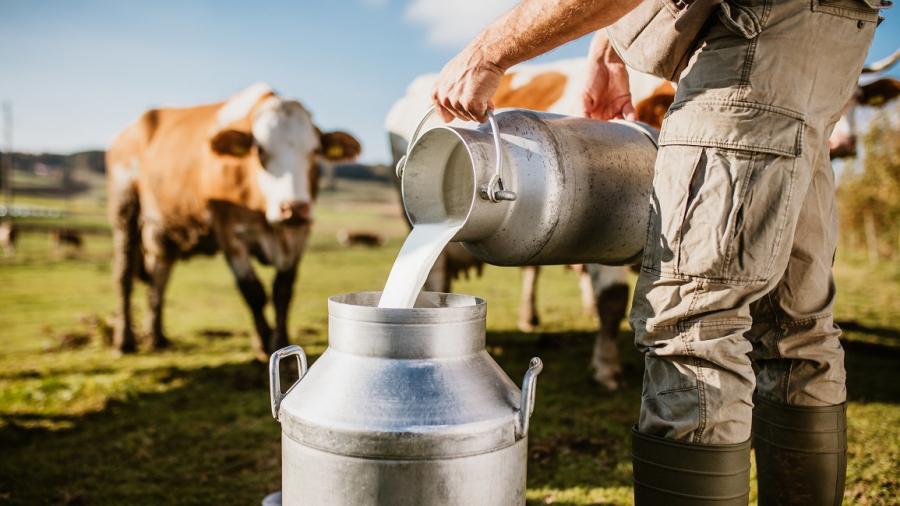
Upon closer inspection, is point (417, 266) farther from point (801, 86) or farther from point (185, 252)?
point (185, 252)

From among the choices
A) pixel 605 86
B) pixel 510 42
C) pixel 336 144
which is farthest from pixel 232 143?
pixel 510 42

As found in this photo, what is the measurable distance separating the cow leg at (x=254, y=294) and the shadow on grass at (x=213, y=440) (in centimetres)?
45

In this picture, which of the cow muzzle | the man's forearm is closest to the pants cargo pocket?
the man's forearm

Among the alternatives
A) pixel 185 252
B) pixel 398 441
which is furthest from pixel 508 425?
pixel 185 252

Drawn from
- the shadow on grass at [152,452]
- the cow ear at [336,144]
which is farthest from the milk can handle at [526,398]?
the cow ear at [336,144]

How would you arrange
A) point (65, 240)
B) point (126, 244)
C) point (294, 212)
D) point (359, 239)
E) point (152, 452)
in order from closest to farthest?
point (152, 452), point (294, 212), point (126, 244), point (65, 240), point (359, 239)

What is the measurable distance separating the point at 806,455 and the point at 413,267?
3.67 feet

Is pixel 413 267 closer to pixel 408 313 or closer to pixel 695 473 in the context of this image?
pixel 408 313

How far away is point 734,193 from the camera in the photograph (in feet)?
4.58

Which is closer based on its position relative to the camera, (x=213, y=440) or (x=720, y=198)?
(x=720, y=198)

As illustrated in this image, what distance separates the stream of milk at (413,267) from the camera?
64.4 inches

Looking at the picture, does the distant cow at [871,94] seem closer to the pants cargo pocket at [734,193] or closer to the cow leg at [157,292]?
the pants cargo pocket at [734,193]

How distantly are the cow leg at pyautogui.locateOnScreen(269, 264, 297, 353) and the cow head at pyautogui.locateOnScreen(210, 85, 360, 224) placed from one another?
468 millimetres

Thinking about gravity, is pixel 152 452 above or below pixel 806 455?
below
